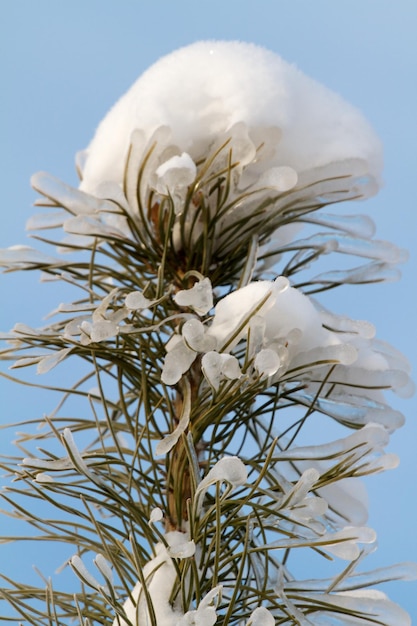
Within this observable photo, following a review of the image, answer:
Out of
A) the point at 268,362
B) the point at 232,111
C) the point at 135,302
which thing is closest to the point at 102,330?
the point at 135,302

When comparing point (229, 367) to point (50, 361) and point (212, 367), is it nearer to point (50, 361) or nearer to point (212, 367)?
point (212, 367)

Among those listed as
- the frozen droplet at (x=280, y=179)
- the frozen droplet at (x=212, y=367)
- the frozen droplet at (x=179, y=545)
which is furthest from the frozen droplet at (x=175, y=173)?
the frozen droplet at (x=179, y=545)

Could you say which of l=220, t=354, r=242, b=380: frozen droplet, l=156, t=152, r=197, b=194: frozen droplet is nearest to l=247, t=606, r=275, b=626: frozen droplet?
l=220, t=354, r=242, b=380: frozen droplet

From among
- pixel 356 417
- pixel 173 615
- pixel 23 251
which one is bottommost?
pixel 173 615

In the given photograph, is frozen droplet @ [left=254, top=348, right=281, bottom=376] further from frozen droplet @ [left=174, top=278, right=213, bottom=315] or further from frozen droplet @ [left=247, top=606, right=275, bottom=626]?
frozen droplet @ [left=247, top=606, right=275, bottom=626]

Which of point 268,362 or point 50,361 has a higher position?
point 50,361

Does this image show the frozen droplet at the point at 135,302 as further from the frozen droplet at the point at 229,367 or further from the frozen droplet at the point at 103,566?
the frozen droplet at the point at 103,566

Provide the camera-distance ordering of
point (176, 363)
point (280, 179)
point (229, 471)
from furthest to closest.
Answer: point (280, 179) < point (176, 363) < point (229, 471)

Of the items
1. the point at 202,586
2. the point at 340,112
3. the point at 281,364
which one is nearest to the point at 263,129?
the point at 340,112

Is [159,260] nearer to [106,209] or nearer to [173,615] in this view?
[106,209]
